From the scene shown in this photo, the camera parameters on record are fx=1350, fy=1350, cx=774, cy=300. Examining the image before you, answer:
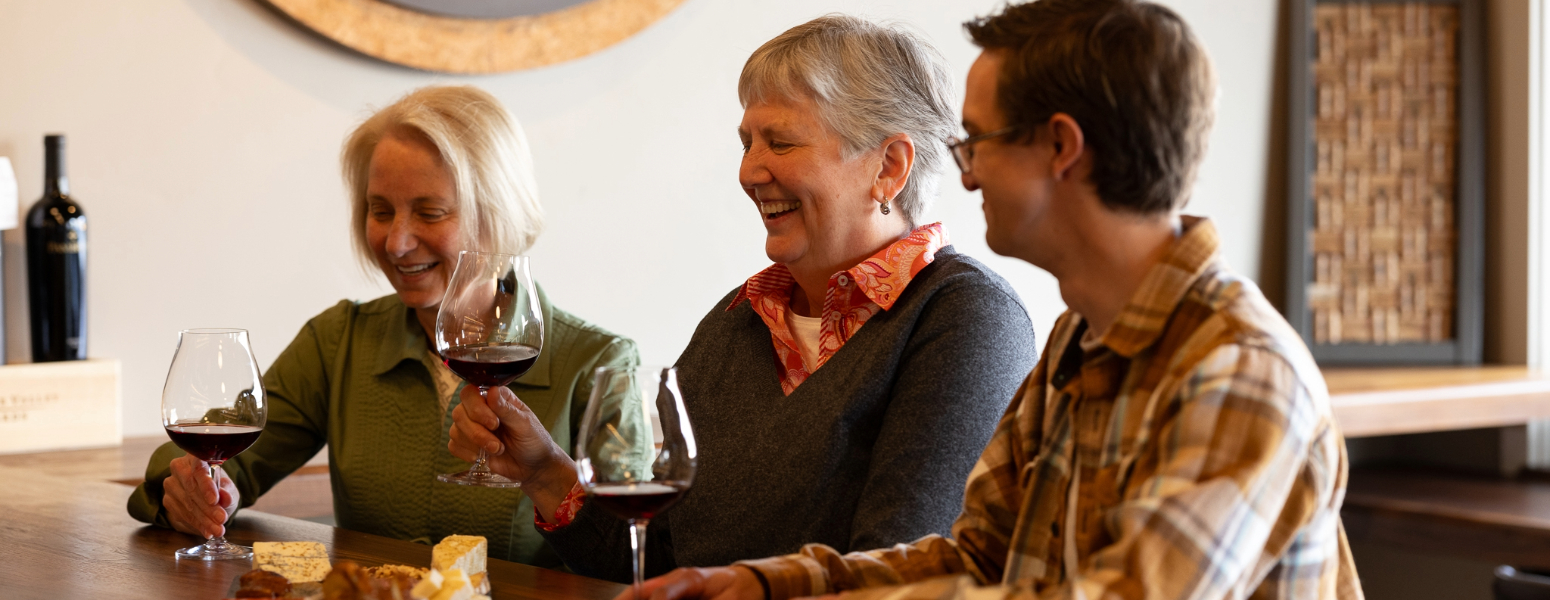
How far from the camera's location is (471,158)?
1.89 metres

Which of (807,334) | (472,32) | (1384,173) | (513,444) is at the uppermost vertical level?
(472,32)

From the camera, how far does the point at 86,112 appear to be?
88.4 inches

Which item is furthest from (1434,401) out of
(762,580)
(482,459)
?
(762,580)

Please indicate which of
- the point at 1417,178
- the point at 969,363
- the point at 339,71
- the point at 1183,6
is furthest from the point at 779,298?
the point at 1417,178

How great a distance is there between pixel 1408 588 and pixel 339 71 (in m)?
2.76

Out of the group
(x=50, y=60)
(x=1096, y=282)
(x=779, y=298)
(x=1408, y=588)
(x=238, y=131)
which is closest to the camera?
(x=1096, y=282)

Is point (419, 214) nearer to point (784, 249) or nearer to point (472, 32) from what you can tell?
point (784, 249)

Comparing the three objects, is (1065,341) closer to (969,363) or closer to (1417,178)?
(969,363)

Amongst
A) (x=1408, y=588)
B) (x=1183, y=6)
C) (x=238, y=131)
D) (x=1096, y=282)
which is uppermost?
(x=1183, y=6)

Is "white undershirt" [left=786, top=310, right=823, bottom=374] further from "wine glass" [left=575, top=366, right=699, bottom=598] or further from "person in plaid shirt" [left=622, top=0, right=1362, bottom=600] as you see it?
"wine glass" [left=575, top=366, right=699, bottom=598]

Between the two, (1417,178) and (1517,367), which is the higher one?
(1417,178)

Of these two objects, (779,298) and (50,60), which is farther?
(50,60)

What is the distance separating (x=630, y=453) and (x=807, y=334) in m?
0.63

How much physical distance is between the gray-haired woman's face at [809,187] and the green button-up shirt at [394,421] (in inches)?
15.1
